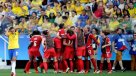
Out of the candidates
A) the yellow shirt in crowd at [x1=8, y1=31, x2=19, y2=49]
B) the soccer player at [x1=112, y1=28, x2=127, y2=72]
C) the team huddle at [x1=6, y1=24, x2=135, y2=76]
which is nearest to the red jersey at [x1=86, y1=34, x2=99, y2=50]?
the team huddle at [x1=6, y1=24, x2=135, y2=76]

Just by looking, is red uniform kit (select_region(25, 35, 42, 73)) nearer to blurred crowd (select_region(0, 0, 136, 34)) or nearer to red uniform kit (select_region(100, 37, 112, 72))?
blurred crowd (select_region(0, 0, 136, 34))

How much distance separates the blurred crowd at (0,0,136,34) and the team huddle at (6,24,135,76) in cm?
117

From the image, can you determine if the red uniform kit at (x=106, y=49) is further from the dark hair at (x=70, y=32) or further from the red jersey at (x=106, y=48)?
the dark hair at (x=70, y=32)

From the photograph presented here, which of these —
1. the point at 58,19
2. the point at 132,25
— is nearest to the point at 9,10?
the point at 58,19

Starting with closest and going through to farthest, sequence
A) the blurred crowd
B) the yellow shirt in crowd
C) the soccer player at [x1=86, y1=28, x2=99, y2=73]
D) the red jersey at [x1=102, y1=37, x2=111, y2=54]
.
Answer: the yellow shirt in crowd, the soccer player at [x1=86, y1=28, x2=99, y2=73], the red jersey at [x1=102, y1=37, x2=111, y2=54], the blurred crowd

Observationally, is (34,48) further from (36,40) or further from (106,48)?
(106,48)

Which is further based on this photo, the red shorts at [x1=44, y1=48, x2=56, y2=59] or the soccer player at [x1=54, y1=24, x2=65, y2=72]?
the soccer player at [x1=54, y1=24, x2=65, y2=72]

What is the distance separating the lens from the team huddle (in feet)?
76.5

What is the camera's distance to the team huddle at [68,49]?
918 inches

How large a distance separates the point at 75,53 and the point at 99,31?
6.31 feet

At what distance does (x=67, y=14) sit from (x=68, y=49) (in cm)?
369

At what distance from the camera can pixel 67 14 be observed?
88.6 ft

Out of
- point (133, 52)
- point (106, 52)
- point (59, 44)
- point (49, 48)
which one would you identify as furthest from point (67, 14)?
point (49, 48)

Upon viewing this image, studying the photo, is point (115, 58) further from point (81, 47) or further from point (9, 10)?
point (9, 10)
